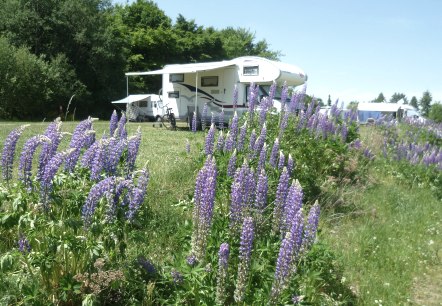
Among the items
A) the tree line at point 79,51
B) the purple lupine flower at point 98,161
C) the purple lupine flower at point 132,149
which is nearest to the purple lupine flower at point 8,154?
the purple lupine flower at point 98,161

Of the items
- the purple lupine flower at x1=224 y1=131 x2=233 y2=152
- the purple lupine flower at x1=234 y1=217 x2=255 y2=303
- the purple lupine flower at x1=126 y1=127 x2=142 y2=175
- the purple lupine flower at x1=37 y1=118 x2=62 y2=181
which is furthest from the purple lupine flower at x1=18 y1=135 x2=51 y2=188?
the purple lupine flower at x1=224 y1=131 x2=233 y2=152

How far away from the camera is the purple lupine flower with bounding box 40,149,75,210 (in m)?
2.76

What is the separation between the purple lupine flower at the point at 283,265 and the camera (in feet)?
8.66

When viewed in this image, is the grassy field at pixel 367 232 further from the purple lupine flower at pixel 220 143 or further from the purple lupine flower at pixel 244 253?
the purple lupine flower at pixel 244 253

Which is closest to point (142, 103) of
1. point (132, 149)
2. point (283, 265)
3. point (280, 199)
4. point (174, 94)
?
point (174, 94)

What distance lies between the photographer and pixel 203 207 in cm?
293

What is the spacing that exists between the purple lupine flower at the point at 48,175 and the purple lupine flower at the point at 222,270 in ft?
4.02

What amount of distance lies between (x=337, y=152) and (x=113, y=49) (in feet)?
96.8

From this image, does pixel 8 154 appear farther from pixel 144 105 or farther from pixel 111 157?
pixel 144 105

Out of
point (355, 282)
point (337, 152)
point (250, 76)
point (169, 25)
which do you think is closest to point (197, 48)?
point (169, 25)

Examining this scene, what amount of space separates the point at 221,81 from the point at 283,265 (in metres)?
16.9

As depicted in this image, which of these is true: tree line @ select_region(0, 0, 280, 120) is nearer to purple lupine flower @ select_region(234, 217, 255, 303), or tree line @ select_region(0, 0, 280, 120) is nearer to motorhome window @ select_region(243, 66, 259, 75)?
motorhome window @ select_region(243, 66, 259, 75)

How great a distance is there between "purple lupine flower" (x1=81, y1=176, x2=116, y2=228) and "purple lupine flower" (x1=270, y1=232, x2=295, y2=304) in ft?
4.02

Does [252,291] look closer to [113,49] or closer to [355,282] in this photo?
[355,282]
